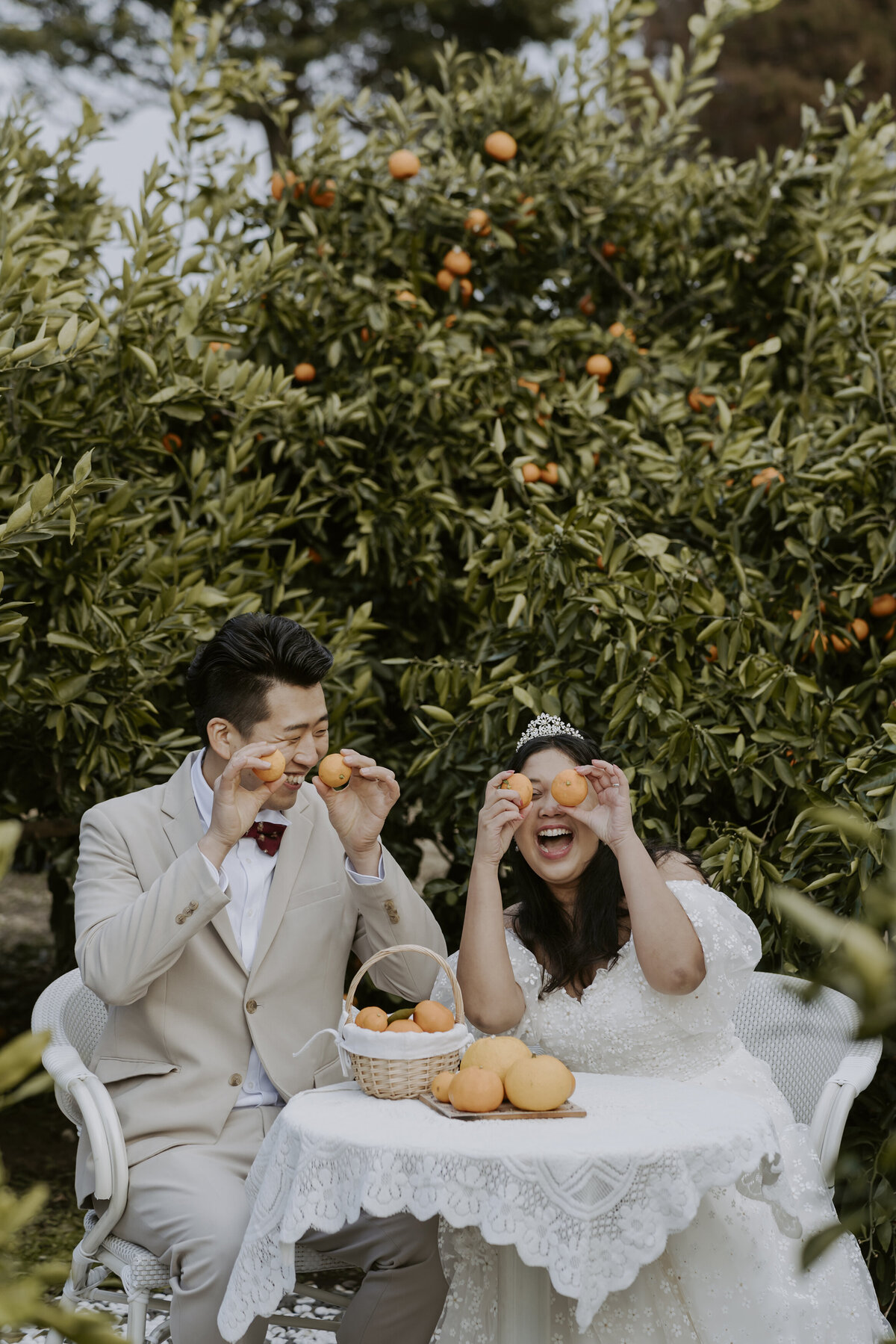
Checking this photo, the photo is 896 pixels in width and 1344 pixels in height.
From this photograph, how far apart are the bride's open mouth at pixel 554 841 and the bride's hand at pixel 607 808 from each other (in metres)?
0.09

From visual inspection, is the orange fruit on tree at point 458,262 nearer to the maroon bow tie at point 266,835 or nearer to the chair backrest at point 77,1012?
the maroon bow tie at point 266,835

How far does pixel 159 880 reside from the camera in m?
2.55

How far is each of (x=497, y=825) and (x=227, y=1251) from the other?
3.18 ft

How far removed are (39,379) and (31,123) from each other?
132 centimetres

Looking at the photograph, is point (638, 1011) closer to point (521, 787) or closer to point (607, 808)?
point (607, 808)

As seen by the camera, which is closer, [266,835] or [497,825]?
[497,825]

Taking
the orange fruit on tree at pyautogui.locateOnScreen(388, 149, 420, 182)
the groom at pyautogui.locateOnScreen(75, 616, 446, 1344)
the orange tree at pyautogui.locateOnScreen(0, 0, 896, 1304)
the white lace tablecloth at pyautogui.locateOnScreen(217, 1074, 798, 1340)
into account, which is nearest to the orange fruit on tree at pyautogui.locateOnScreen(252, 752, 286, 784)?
the groom at pyautogui.locateOnScreen(75, 616, 446, 1344)

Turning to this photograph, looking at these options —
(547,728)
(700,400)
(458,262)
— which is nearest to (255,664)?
(547,728)

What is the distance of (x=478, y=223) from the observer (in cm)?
453

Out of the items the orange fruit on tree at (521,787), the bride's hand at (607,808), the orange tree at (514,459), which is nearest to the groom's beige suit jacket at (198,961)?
the orange fruit on tree at (521,787)

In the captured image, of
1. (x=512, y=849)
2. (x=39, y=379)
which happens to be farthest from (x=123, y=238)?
(x=512, y=849)

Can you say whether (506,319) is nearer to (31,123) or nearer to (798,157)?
(798,157)

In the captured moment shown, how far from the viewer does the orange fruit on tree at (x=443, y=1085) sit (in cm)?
231

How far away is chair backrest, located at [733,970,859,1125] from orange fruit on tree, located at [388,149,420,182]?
299cm
